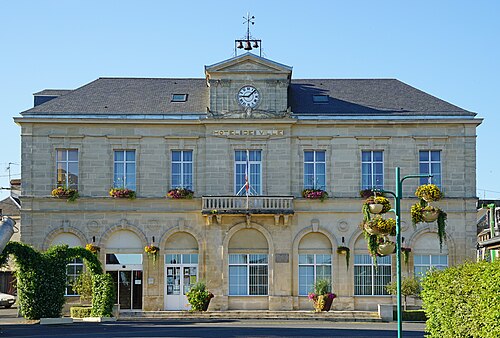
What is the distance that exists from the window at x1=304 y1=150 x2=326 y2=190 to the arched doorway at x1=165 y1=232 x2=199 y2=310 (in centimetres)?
554

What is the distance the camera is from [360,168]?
4250cm

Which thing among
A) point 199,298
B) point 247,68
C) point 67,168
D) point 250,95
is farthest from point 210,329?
point 247,68

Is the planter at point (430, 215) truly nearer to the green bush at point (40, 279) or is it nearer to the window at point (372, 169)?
the green bush at point (40, 279)

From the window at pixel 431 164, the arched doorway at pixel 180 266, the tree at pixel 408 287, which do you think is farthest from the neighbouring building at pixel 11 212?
the window at pixel 431 164

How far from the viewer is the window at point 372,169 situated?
42.5 meters

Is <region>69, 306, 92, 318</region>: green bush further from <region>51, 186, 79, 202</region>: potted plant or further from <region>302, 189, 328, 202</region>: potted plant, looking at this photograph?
<region>302, 189, 328, 202</region>: potted plant

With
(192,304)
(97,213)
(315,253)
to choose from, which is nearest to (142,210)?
(97,213)

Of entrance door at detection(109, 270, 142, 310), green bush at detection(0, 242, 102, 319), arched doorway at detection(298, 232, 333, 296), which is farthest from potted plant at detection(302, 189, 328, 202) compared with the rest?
green bush at detection(0, 242, 102, 319)

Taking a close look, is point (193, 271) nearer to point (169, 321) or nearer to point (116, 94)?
point (169, 321)

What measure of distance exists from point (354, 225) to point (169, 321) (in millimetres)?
9756

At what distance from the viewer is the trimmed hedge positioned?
57.8 feet

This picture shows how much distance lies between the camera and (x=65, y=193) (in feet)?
137

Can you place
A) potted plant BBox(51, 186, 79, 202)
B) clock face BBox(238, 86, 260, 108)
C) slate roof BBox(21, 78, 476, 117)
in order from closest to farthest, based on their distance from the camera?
potted plant BBox(51, 186, 79, 202) → clock face BBox(238, 86, 260, 108) → slate roof BBox(21, 78, 476, 117)

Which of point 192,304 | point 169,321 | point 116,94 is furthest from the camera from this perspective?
point 116,94
